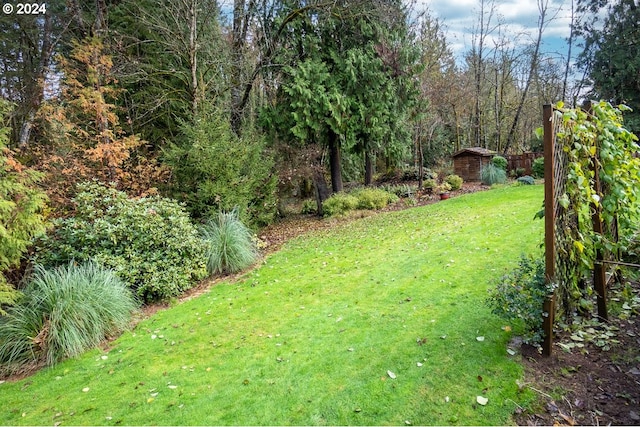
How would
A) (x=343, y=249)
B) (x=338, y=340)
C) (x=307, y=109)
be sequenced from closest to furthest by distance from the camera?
(x=338, y=340) < (x=343, y=249) < (x=307, y=109)

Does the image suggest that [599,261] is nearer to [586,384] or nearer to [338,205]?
[586,384]

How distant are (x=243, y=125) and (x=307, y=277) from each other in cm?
618

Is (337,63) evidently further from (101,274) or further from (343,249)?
(101,274)

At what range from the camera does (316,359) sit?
3033mm

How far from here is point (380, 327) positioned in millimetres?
3439

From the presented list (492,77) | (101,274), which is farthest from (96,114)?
(492,77)

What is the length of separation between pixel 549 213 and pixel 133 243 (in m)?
5.15

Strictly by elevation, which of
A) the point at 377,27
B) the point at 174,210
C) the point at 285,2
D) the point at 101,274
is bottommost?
the point at 101,274

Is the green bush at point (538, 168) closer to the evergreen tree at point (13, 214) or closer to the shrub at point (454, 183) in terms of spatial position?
the shrub at point (454, 183)

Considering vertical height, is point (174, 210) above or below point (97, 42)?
below

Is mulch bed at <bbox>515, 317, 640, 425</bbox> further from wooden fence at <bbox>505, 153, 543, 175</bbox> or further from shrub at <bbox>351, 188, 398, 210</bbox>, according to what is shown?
wooden fence at <bbox>505, 153, 543, 175</bbox>

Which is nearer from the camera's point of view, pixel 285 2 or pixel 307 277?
pixel 307 277

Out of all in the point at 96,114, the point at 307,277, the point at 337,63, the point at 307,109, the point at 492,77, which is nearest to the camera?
the point at 307,277

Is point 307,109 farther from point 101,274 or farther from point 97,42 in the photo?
point 101,274
